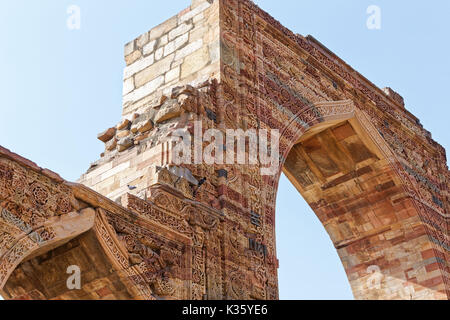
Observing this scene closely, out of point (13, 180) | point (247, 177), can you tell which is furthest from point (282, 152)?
point (13, 180)

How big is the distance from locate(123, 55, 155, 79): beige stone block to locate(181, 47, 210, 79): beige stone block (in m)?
0.60

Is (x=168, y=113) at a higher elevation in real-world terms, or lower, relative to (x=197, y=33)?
lower

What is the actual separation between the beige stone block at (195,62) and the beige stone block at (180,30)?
1.58 feet

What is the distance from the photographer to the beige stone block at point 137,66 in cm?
965

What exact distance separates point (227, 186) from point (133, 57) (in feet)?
8.97

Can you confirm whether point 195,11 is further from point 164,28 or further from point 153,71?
point 153,71

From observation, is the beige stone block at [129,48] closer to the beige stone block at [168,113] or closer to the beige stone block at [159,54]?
the beige stone block at [159,54]

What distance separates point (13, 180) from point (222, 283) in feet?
7.42

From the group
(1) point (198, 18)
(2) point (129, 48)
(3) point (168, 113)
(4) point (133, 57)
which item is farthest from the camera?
(2) point (129, 48)

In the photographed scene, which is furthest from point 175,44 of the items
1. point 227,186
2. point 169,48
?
point 227,186

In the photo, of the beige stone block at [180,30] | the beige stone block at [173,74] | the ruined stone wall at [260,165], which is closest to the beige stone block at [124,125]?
the ruined stone wall at [260,165]

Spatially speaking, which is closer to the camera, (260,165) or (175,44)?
(260,165)

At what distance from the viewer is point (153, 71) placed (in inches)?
373
